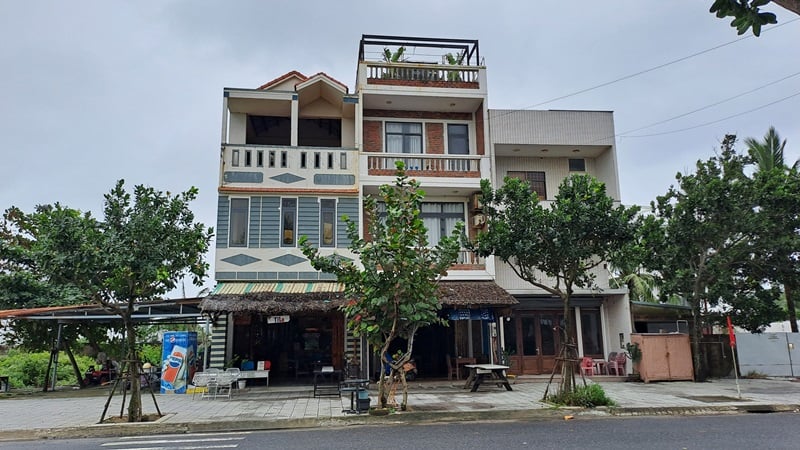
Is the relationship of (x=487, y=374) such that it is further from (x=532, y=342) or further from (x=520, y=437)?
(x=520, y=437)

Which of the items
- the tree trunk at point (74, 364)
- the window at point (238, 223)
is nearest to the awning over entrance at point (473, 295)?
the window at point (238, 223)

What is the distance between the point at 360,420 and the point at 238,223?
30.0ft

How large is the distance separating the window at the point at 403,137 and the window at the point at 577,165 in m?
6.32

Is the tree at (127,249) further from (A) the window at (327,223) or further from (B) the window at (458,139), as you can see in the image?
(B) the window at (458,139)

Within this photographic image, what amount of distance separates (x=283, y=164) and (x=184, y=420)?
957 centimetres

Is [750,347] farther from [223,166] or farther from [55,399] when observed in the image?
[55,399]

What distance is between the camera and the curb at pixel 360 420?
10.4 meters

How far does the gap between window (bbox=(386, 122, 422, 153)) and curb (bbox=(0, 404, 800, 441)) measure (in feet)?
35.6

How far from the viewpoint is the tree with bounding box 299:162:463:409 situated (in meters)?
11.6

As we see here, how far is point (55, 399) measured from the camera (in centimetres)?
1596

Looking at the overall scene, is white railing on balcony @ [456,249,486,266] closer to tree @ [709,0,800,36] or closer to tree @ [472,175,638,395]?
tree @ [472,175,638,395]

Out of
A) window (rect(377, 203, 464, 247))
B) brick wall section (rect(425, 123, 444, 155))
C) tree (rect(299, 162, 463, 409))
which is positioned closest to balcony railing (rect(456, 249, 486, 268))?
window (rect(377, 203, 464, 247))

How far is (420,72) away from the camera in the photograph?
1953 centimetres

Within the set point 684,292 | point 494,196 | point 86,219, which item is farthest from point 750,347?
point 86,219
